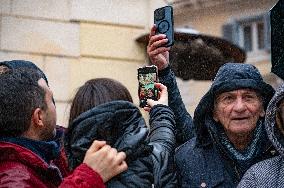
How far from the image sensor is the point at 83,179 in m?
2.52

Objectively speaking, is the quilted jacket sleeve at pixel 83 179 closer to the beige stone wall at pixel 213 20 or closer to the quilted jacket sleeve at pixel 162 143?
the quilted jacket sleeve at pixel 162 143

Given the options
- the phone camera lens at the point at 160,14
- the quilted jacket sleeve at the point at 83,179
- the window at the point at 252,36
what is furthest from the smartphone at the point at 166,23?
the window at the point at 252,36

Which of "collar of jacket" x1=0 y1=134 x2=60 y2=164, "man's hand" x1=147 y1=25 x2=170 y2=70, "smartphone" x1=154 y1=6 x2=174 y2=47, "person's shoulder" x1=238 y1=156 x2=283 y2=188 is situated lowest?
"person's shoulder" x1=238 y1=156 x2=283 y2=188

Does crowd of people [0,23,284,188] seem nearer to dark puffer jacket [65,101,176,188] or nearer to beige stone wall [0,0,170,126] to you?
dark puffer jacket [65,101,176,188]

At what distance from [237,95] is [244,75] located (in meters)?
0.10

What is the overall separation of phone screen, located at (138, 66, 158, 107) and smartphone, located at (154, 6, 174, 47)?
0.25 meters

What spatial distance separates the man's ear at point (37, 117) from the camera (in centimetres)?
273

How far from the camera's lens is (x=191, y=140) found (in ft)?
11.4

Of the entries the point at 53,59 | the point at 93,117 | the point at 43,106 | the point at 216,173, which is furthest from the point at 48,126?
the point at 53,59

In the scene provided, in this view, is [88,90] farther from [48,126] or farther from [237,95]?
[237,95]

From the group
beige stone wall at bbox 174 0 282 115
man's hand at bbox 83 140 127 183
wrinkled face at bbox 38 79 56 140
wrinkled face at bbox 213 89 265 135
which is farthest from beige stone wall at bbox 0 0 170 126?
beige stone wall at bbox 174 0 282 115

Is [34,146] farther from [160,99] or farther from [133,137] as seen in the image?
[160,99]

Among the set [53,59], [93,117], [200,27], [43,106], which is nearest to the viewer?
[93,117]

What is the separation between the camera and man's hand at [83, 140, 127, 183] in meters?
2.56
